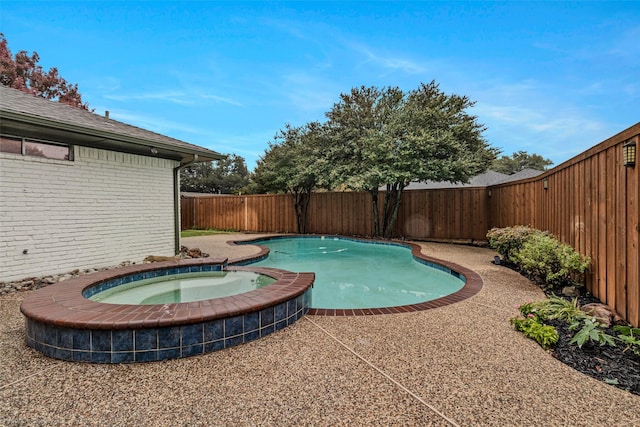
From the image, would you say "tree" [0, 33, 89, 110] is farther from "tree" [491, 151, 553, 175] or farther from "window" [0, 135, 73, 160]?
"tree" [491, 151, 553, 175]

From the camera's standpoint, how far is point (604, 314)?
10.6ft

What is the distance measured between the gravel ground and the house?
2687mm

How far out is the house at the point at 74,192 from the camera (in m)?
4.93

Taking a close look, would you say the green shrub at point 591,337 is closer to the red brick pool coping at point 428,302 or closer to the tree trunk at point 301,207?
the red brick pool coping at point 428,302

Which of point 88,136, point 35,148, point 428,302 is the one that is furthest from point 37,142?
point 428,302

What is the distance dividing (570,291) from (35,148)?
8.78 m

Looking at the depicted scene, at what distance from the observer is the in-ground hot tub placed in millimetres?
2602

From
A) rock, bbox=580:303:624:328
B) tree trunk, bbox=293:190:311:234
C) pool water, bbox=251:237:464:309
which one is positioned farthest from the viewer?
tree trunk, bbox=293:190:311:234

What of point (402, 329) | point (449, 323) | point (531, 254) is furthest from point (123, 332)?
point (531, 254)

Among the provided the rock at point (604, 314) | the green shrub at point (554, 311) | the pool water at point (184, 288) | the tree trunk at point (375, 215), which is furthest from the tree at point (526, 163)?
the pool water at point (184, 288)

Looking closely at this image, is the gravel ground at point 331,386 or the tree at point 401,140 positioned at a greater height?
the tree at point 401,140

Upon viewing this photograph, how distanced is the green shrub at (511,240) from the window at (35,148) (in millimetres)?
8628

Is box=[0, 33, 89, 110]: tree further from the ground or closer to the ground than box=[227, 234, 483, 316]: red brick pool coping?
further from the ground

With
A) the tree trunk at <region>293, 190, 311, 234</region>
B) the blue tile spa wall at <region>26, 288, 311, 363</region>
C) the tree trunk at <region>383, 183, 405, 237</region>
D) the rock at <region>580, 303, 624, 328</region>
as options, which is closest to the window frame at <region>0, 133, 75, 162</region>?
the blue tile spa wall at <region>26, 288, 311, 363</region>
